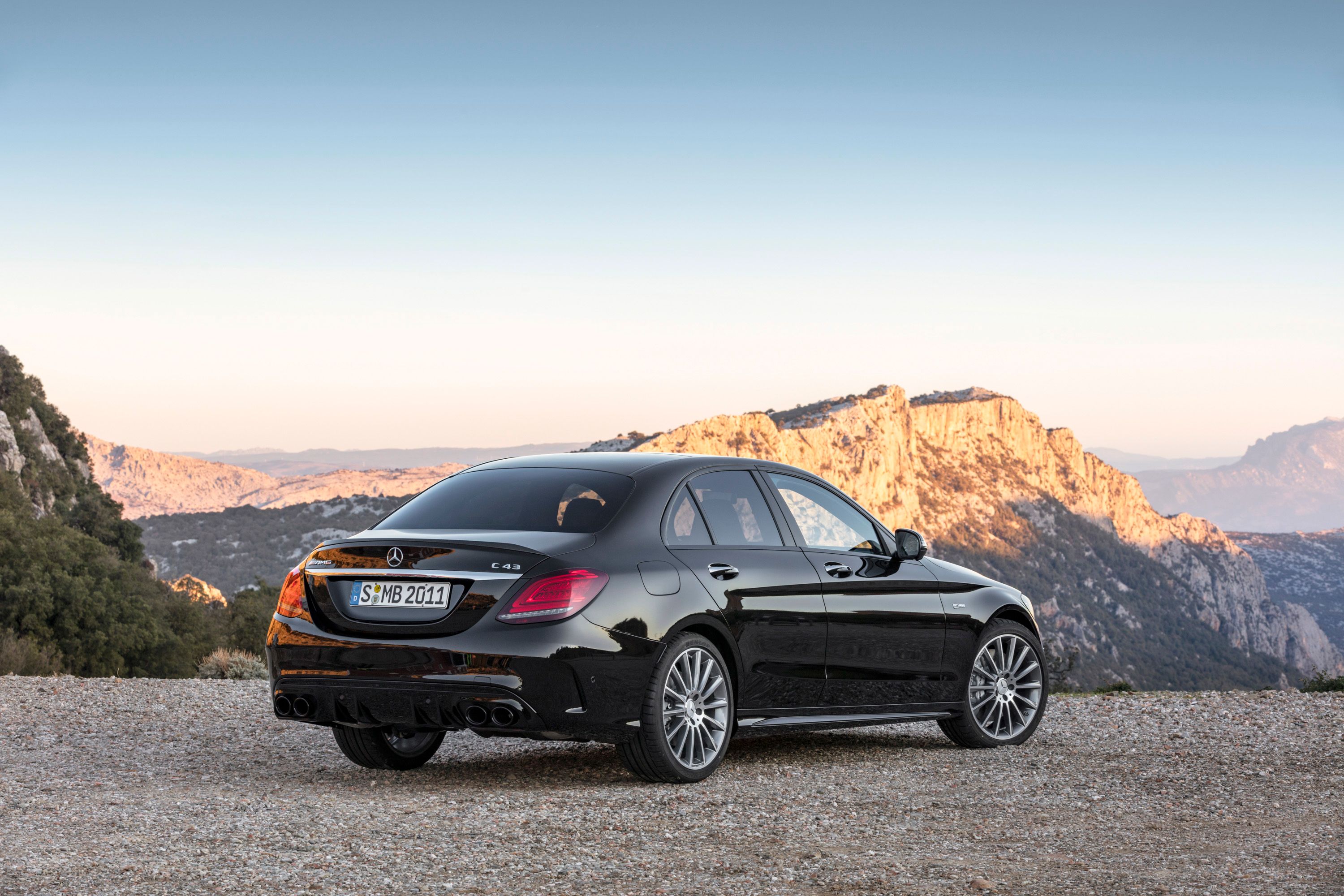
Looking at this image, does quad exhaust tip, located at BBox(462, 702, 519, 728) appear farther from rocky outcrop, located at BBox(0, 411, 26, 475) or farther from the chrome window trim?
rocky outcrop, located at BBox(0, 411, 26, 475)

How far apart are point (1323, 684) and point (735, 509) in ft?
33.5

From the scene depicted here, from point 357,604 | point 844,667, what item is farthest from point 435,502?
point 844,667

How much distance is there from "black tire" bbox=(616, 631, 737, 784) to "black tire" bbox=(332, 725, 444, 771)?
58.8 inches

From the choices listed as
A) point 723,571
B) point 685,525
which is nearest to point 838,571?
point 723,571

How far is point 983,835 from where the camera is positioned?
Answer: 17.3 ft

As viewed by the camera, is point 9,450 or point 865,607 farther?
A: point 9,450

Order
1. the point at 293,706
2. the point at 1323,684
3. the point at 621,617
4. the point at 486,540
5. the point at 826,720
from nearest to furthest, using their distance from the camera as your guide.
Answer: the point at 621,617, the point at 486,540, the point at 293,706, the point at 826,720, the point at 1323,684

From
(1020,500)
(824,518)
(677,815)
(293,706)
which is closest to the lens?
(677,815)

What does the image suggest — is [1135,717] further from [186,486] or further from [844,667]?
[186,486]

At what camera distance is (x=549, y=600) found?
5.76 metres

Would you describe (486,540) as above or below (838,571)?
above

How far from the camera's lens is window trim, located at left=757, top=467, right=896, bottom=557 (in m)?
7.14

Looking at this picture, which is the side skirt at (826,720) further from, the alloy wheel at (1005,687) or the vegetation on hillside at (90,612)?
the vegetation on hillside at (90,612)

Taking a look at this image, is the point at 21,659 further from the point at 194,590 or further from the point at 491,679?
the point at 194,590
